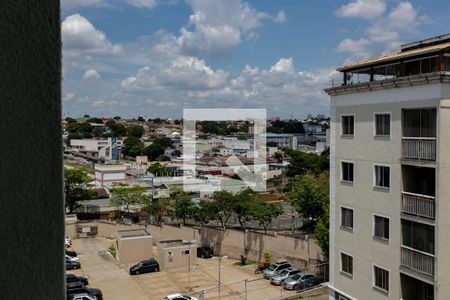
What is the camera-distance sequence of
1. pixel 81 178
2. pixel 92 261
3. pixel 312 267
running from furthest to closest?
pixel 81 178, pixel 92 261, pixel 312 267

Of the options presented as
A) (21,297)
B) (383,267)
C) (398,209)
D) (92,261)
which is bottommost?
(92,261)

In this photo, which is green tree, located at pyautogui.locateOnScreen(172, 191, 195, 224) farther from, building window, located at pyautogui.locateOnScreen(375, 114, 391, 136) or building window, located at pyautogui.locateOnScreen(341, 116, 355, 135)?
building window, located at pyautogui.locateOnScreen(375, 114, 391, 136)

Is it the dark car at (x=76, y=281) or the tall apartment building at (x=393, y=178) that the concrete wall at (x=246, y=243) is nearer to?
Result: the dark car at (x=76, y=281)

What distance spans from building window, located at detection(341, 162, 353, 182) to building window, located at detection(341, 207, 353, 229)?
0.54 meters

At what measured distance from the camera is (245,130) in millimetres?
43469

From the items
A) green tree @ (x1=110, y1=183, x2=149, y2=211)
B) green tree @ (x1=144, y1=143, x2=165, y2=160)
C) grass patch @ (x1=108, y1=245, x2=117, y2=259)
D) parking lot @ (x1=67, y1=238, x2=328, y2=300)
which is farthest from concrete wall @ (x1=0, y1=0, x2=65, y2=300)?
green tree @ (x1=144, y1=143, x2=165, y2=160)

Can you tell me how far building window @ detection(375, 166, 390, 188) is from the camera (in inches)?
287

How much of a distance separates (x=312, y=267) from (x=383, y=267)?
7599mm

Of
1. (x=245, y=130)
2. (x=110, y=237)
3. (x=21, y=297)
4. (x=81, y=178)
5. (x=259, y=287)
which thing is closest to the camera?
(x=21, y=297)

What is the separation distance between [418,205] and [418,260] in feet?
2.72

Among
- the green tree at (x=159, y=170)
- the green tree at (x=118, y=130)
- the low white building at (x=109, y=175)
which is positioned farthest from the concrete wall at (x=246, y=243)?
the green tree at (x=118, y=130)

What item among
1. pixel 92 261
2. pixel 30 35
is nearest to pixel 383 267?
pixel 30 35

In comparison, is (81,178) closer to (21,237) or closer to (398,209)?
(398,209)

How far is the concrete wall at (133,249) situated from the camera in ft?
55.6
